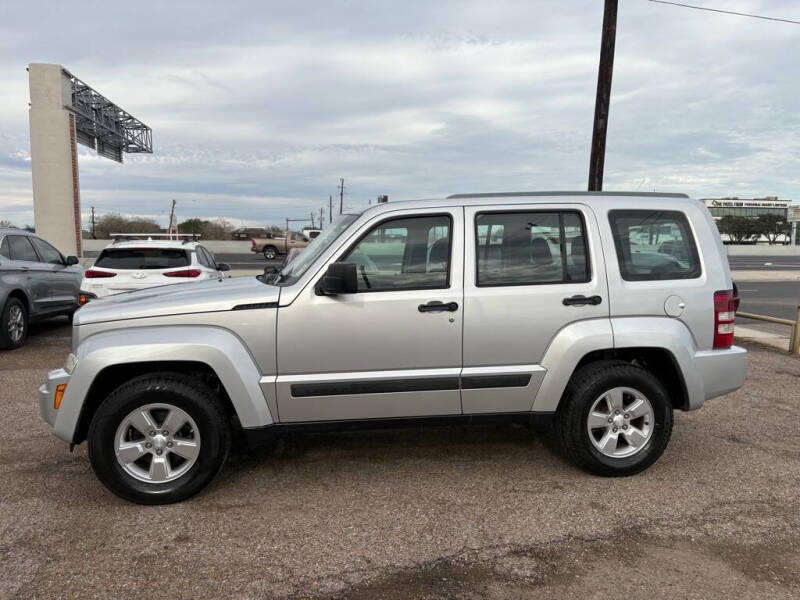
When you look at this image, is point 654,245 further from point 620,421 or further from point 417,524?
Result: point 417,524

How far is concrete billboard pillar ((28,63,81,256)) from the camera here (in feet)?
73.3

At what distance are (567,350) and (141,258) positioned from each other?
6.69m

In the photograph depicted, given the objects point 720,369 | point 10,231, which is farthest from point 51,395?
point 10,231

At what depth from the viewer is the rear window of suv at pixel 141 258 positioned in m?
8.61

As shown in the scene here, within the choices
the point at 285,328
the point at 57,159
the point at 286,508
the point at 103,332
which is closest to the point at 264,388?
the point at 285,328

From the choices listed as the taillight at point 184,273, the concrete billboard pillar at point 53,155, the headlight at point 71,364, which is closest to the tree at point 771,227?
the concrete billboard pillar at point 53,155

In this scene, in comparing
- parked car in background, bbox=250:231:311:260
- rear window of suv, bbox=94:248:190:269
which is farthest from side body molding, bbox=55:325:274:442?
parked car in background, bbox=250:231:311:260

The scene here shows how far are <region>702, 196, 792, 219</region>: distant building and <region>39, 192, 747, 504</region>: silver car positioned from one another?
131 metres

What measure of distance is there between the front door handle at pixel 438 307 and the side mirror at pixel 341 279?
44cm

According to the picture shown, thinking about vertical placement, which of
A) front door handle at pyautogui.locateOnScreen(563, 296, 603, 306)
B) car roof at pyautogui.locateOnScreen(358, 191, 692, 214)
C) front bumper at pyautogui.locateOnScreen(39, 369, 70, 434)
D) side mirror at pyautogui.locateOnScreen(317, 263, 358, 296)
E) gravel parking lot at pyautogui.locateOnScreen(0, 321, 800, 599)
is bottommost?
gravel parking lot at pyautogui.locateOnScreen(0, 321, 800, 599)

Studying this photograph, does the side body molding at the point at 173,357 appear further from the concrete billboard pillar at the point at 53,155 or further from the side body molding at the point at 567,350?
the concrete billboard pillar at the point at 53,155

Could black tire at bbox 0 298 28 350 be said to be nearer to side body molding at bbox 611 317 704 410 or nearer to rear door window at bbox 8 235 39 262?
rear door window at bbox 8 235 39 262

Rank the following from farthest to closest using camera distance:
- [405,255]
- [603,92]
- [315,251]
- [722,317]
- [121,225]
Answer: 1. [121,225]
2. [603,92]
3. [315,251]
4. [722,317]
5. [405,255]

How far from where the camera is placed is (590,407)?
4.04m
